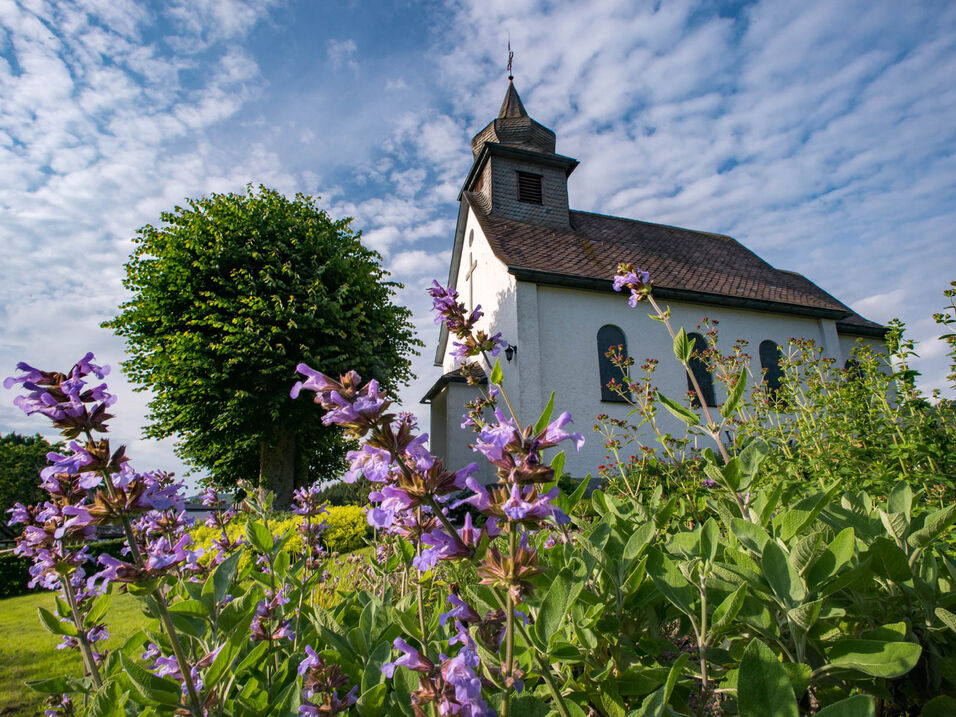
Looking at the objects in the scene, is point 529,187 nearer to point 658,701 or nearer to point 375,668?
point 375,668

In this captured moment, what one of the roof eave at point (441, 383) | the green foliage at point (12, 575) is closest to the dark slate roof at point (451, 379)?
the roof eave at point (441, 383)

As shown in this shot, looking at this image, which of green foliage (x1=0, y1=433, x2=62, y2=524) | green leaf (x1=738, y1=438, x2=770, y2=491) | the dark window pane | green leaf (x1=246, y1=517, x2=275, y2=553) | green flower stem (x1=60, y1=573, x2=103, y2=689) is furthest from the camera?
green foliage (x1=0, y1=433, x2=62, y2=524)

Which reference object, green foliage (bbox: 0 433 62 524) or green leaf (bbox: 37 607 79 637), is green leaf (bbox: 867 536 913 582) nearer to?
green leaf (bbox: 37 607 79 637)

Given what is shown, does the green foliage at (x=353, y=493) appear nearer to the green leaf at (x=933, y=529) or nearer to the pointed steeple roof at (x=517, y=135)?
the green leaf at (x=933, y=529)

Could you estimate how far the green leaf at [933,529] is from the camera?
44.8 inches

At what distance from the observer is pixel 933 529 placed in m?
1.14

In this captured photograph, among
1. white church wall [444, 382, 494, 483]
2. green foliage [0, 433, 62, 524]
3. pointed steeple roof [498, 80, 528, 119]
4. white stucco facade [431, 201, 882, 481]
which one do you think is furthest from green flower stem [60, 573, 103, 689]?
green foliage [0, 433, 62, 524]

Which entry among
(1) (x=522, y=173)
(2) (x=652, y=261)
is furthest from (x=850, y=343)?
(1) (x=522, y=173)

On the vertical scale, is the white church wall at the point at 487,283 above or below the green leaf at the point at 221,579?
above

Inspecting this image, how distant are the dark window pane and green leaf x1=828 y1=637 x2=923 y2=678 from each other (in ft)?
56.1

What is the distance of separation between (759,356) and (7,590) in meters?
22.7

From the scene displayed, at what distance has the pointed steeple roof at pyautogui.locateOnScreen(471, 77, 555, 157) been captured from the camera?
57.5 ft

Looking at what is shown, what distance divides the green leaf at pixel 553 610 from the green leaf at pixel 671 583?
0.86 feet

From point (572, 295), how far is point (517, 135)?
7.47m
